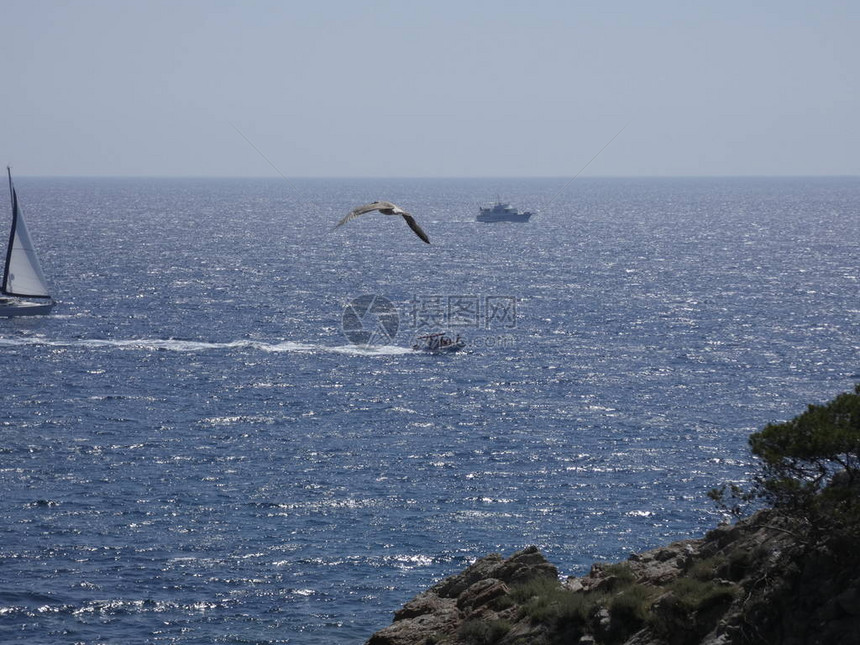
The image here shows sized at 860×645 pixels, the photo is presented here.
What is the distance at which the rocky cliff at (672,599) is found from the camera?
22.4 metres

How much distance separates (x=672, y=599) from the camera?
80.3 ft

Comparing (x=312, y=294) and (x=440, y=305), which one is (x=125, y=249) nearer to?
(x=312, y=294)

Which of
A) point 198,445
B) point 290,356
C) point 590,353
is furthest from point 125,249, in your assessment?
point 198,445

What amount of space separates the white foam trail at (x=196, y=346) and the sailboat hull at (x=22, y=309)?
1088 cm

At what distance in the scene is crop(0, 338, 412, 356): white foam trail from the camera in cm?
9194

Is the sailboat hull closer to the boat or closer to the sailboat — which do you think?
the sailboat

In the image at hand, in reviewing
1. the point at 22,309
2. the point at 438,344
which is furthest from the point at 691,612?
the point at 22,309

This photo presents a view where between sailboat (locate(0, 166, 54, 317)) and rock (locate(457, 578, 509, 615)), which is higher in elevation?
sailboat (locate(0, 166, 54, 317))

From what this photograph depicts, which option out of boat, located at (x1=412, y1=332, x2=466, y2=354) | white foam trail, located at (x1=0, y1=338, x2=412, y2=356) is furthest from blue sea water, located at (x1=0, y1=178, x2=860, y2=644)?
Answer: boat, located at (x1=412, y1=332, x2=466, y2=354)

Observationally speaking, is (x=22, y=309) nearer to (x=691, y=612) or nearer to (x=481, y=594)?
(x=481, y=594)

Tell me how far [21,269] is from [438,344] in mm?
48250

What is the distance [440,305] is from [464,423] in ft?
156

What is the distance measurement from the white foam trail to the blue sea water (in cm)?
45

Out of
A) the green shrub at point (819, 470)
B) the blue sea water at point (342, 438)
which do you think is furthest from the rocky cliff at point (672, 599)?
the blue sea water at point (342, 438)
